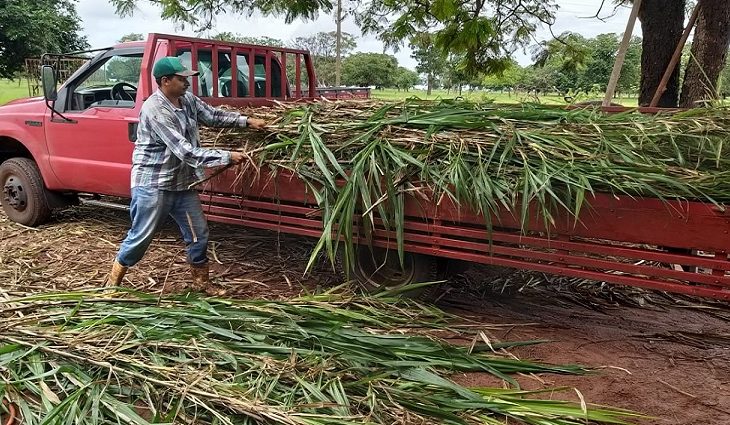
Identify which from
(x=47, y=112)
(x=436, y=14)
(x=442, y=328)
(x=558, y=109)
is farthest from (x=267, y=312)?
(x=436, y=14)

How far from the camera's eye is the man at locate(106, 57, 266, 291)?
4188mm

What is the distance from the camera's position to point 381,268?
4414mm

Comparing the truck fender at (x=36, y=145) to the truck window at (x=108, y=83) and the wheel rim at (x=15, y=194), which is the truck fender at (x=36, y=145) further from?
the truck window at (x=108, y=83)

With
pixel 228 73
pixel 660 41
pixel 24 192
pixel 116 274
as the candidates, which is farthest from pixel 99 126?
pixel 660 41

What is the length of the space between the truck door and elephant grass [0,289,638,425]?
6.27 ft

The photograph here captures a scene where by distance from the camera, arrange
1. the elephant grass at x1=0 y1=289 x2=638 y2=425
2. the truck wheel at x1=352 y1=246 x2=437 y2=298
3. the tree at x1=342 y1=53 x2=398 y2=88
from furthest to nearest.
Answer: the tree at x1=342 y1=53 x2=398 y2=88
the truck wheel at x1=352 y1=246 x2=437 y2=298
the elephant grass at x1=0 y1=289 x2=638 y2=425

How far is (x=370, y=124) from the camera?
4176 mm

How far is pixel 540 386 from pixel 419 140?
1.59 meters

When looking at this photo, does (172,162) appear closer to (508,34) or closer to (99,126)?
(99,126)

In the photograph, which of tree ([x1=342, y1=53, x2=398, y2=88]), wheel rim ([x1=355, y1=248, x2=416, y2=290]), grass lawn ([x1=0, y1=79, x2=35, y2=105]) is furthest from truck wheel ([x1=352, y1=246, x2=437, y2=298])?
tree ([x1=342, y1=53, x2=398, y2=88])

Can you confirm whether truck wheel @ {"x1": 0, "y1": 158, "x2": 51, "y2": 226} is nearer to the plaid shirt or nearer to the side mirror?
the side mirror

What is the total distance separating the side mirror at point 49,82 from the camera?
561 cm

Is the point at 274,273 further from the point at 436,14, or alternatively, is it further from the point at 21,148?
the point at 436,14

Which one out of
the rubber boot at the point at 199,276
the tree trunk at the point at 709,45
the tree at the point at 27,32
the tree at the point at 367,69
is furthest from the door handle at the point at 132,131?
the tree at the point at 367,69
